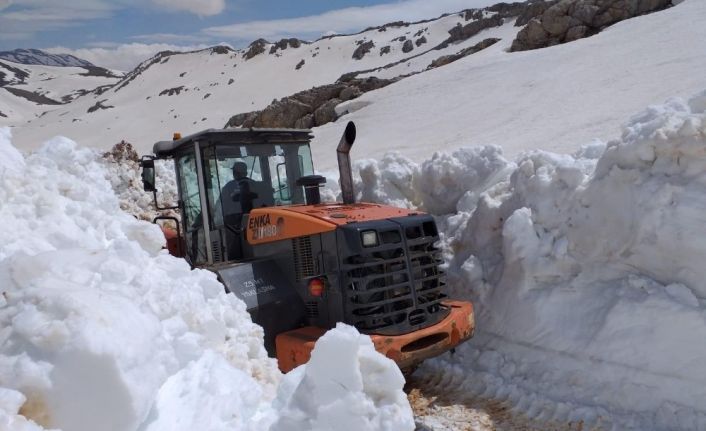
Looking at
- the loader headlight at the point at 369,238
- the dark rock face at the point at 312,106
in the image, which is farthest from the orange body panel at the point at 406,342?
the dark rock face at the point at 312,106

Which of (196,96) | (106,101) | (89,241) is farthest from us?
(106,101)

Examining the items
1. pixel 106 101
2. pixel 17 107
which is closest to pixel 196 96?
pixel 106 101

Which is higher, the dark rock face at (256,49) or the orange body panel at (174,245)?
the dark rock face at (256,49)

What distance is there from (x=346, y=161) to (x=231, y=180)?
1.08 metres

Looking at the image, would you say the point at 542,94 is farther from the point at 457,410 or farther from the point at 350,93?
the point at 457,410

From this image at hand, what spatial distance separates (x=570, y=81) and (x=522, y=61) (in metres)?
5.18

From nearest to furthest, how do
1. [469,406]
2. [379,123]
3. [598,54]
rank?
1. [469,406]
2. [598,54]
3. [379,123]

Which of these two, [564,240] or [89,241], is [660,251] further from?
[89,241]

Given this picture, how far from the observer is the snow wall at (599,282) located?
14.7 ft

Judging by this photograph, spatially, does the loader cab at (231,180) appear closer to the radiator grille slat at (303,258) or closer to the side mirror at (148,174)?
the side mirror at (148,174)

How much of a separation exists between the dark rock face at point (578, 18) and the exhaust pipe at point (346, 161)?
861 inches

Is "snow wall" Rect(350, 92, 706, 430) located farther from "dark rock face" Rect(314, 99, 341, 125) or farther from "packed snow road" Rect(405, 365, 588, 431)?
"dark rock face" Rect(314, 99, 341, 125)

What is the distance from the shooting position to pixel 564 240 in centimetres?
540

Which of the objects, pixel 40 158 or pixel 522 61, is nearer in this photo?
pixel 40 158
